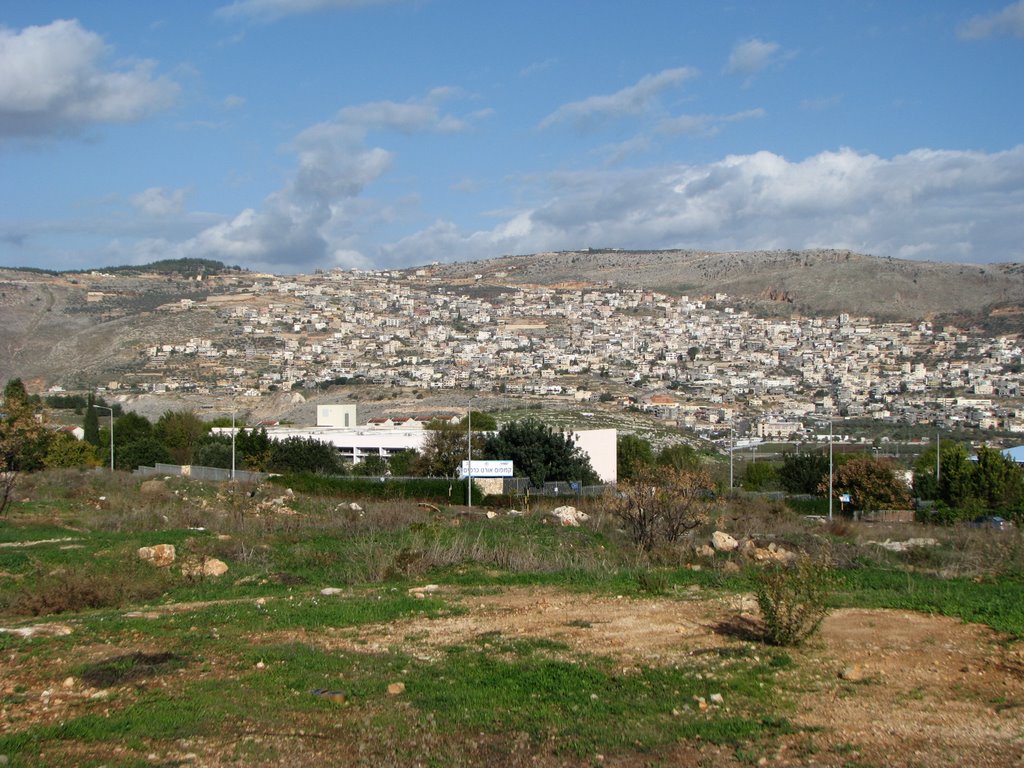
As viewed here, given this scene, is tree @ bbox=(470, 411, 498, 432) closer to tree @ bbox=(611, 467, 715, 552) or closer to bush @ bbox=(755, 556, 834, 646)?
tree @ bbox=(611, 467, 715, 552)

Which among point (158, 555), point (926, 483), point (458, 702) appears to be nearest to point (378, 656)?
point (458, 702)

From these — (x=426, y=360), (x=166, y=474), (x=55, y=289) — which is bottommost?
(x=166, y=474)

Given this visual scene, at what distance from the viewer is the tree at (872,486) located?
45.0 m

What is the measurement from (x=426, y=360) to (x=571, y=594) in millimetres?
101593

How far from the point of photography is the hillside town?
93.9 metres

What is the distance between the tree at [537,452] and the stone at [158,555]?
3167 centimetres

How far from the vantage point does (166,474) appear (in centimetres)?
4541

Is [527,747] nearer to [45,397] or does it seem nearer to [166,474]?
[166,474]

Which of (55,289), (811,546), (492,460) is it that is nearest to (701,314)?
(55,289)

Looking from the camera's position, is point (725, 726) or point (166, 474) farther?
point (166, 474)

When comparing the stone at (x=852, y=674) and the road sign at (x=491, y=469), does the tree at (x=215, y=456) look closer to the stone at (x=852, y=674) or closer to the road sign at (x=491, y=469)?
the road sign at (x=491, y=469)

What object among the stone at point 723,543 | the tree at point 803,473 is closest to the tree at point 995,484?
the tree at point 803,473

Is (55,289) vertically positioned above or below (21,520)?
above

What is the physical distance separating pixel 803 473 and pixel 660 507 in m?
35.3
